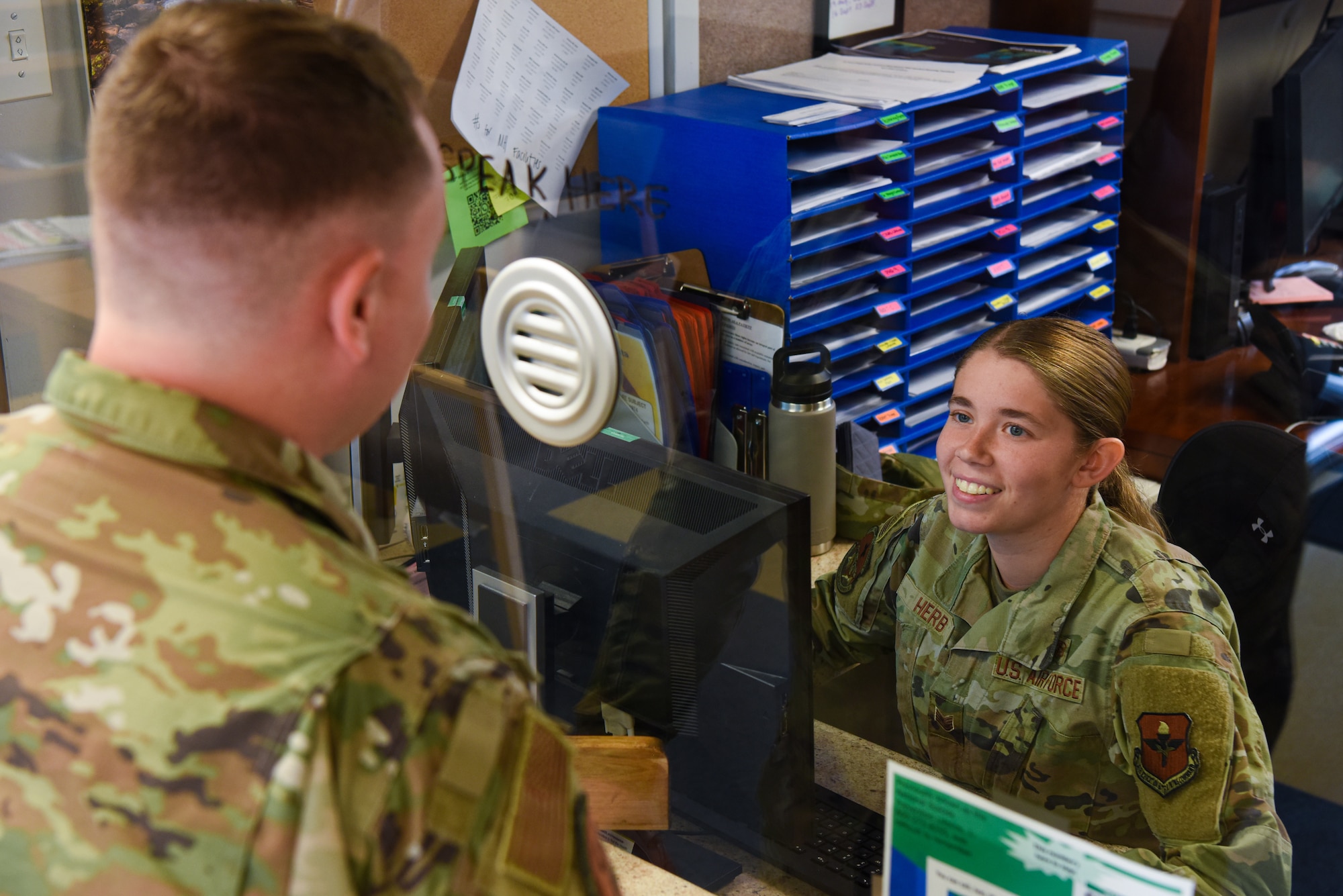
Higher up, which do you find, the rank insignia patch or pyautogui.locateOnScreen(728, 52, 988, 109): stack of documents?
pyautogui.locateOnScreen(728, 52, 988, 109): stack of documents

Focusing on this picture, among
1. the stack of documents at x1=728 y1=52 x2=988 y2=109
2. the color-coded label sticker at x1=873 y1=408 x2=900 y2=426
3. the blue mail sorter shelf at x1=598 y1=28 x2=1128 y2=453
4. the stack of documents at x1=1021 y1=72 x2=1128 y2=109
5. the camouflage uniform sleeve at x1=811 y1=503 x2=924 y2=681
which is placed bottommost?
the camouflage uniform sleeve at x1=811 y1=503 x2=924 y2=681

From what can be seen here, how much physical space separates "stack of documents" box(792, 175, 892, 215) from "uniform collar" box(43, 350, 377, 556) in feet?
3.05

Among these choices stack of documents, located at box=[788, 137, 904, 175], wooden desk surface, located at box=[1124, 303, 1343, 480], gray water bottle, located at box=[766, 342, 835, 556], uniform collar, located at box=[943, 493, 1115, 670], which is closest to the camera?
uniform collar, located at box=[943, 493, 1115, 670]

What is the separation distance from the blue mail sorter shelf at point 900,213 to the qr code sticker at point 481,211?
0.43ft

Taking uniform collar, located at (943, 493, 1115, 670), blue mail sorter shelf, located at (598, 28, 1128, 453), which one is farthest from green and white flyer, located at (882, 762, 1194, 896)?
blue mail sorter shelf, located at (598, 28, 1128, 453)

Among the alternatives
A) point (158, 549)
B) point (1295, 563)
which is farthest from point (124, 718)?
point (1295, 563)

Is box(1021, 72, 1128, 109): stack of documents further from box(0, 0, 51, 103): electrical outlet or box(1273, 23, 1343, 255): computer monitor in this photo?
box(0, 0, 51, 103): electrical outlet

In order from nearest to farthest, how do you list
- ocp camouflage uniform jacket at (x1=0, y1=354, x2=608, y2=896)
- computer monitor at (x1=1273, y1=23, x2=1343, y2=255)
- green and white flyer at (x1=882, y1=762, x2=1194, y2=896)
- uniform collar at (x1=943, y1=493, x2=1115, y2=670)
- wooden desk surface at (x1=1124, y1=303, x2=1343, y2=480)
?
ocp camouflage uniform jacket at (x1=0, y1=354, x2=608, y2=896) < green and white flyer at (x1=882, y1=762, x2=1194, y2=896) < uniform collar at (x1=943, y1=493, x2=1115, y2=670) < computer monitor at (x1=1273, y1=23, x2=1343, y2=255) < wooden desk surface at (x1=1124, y1=303, x2=1343, y2=480)

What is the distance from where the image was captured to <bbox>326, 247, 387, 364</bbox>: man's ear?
48 centimetres

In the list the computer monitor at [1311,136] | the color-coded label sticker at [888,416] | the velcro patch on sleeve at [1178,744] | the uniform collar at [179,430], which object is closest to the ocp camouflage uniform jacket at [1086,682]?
the velcro patch on sleeve at [1178,744]

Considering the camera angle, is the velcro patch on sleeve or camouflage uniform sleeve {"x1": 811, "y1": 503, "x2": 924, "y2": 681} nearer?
the velcro patch on sleeve

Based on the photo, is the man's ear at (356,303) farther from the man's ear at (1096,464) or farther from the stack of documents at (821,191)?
the stack of documents at (821,191)

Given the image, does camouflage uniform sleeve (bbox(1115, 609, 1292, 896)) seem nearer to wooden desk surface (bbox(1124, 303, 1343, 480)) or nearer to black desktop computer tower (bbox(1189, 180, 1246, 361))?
wooden desk surface (bbox(1124, 303, 1343, 480))

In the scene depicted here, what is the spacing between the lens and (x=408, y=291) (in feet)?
1.69
